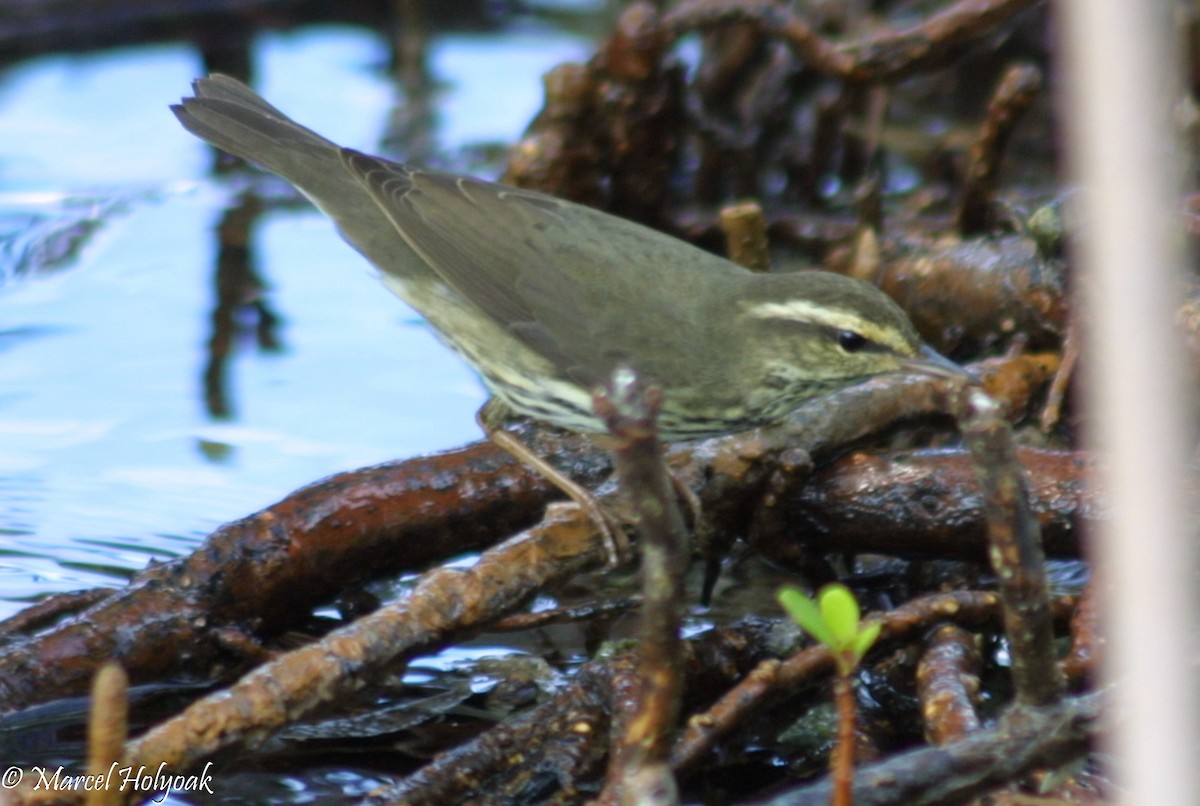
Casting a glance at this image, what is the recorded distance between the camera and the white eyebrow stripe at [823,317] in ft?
13.5

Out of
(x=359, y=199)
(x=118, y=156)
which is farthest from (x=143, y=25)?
(x=359, y=199)

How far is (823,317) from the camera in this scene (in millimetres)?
4273

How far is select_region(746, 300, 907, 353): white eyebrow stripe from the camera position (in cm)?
412

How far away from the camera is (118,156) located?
796 cm

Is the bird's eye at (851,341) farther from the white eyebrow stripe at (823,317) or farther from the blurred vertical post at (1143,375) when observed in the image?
the blurred vertical post at (1143,375)

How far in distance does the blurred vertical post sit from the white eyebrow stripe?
2.51 meters

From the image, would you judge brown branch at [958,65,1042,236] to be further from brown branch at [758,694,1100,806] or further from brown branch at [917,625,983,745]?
brown branch at [758,694,1100,806]

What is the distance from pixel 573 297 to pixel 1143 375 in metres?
3.24

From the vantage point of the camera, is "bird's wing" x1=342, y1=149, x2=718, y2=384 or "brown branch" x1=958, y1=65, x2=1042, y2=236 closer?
"bird's wing" x1=342, y1=149, x2=718, y2=384

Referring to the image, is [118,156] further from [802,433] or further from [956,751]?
[956,751]

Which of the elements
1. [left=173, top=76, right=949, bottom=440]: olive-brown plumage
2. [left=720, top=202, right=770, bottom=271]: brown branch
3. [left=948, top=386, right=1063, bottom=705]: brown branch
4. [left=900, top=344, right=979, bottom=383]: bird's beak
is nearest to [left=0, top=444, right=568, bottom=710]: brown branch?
[left=173, top=76, right=949, bottom=440]: olive-brown plumage

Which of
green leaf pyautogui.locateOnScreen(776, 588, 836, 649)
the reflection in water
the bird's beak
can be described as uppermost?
the reflection in water

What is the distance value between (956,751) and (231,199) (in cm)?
597

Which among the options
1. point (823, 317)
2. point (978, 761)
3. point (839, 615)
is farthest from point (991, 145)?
point (839, 615)
